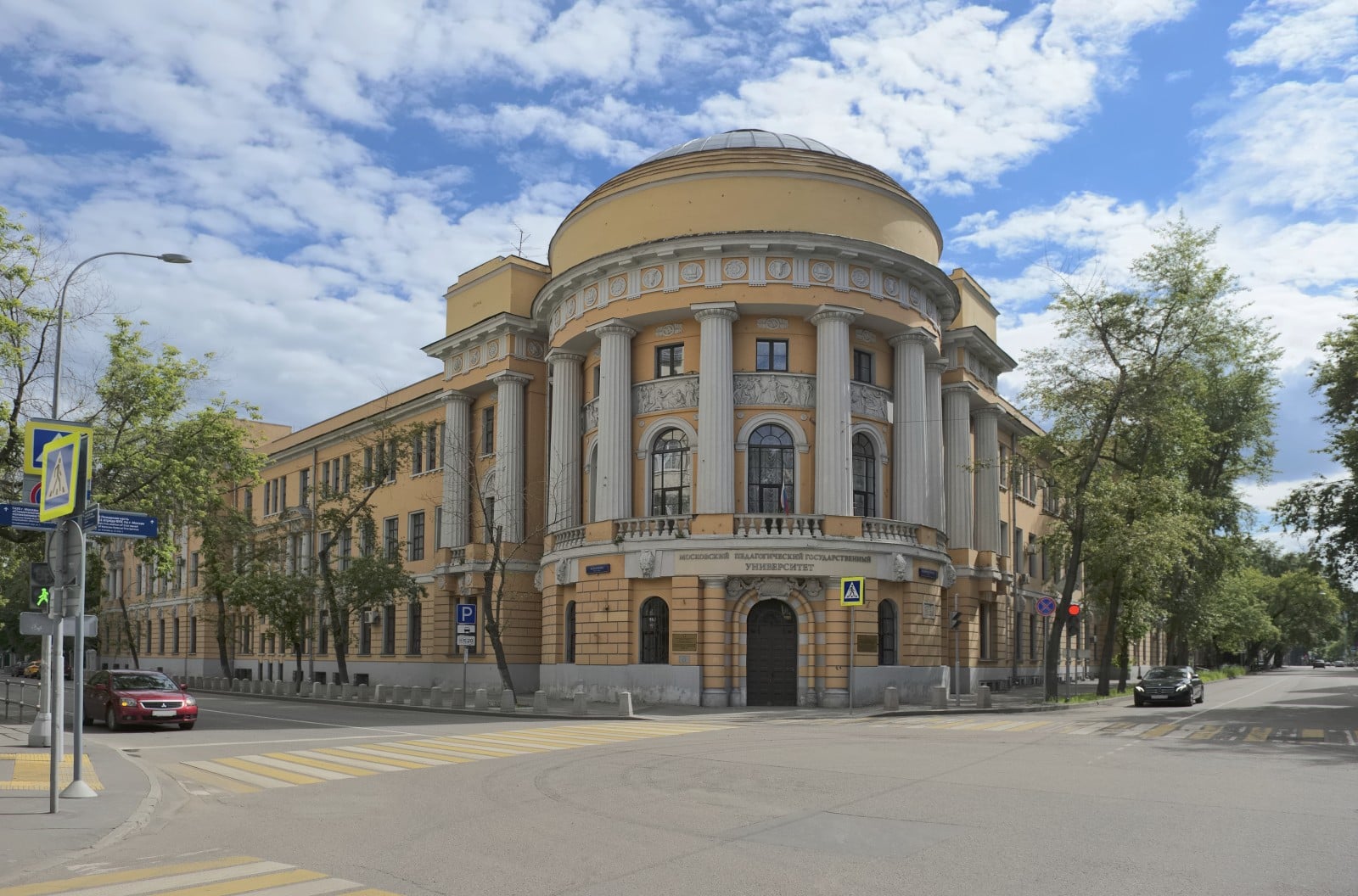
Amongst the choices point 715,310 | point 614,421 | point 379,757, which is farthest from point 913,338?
point 379,757

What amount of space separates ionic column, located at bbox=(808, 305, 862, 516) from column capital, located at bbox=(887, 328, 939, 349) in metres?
2.73

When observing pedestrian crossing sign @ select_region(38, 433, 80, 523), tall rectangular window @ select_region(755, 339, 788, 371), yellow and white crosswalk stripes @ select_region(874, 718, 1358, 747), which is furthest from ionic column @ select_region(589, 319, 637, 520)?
pedestrian crossing sign @ select_region(38, 433, 80, 523)

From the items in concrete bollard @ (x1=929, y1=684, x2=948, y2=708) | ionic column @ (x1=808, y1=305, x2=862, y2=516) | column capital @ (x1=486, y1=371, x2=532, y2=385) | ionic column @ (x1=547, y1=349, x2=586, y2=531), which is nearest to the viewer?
concrete bollard @ (x1=929, y1=684, x2=948, y2=708)

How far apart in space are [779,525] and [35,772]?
22.4 meters

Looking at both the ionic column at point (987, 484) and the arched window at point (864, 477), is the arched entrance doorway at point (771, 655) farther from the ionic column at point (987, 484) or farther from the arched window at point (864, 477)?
the ionic column at point (987, 484)

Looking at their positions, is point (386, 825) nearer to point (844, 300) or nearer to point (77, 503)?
point (77, 503)

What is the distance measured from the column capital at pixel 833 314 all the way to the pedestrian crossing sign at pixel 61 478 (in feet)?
85.0

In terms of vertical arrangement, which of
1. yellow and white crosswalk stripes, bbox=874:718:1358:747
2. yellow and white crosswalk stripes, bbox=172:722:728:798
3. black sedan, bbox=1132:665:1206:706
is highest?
yellow and white crosswalk stripes, bbox=172:722:728:798

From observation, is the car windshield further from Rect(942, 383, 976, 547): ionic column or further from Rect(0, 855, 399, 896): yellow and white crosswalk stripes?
Rect(942, 383, 976, 547): ionic column

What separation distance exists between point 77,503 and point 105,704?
16.5 metres

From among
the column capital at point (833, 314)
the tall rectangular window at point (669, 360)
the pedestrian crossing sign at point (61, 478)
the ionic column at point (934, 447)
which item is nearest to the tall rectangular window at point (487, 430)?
the tall rectangular window at point (669, 360)

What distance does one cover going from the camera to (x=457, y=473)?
45.7 m

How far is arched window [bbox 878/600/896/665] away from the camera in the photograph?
3562 centimetres

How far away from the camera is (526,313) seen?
45.1m
